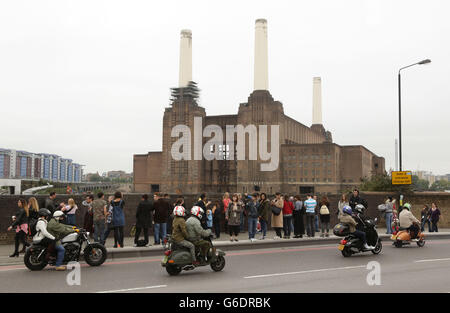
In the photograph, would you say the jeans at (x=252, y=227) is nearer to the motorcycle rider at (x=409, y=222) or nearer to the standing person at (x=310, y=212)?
the standing person at (x=310, y=212)

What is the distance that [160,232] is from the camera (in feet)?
52.5

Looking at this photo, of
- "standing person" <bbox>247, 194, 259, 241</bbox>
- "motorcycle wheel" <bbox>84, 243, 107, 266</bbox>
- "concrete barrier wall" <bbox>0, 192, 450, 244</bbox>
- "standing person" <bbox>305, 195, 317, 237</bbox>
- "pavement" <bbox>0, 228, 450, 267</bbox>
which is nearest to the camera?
"motorcycle wheel" <bbox>84, 243, 107, 266</bbox>

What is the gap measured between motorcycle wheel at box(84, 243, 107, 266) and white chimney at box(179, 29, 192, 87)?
8601 cm

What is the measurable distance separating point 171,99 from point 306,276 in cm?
8868

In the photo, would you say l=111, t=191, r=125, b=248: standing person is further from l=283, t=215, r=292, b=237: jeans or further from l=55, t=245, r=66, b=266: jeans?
l=283, t=215, r=292, b=237: jeans

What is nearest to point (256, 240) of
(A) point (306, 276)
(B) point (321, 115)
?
(A) point (306, 276)

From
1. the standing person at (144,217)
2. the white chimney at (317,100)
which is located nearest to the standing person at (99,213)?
the standing person at (144,217)

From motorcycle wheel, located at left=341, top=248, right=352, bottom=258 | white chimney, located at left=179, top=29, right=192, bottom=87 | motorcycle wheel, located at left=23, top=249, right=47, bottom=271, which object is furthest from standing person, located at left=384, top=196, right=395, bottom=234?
white chimney, located at left=179, top=29, right=192, bottom=87

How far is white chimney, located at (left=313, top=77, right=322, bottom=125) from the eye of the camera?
11962 centimetres

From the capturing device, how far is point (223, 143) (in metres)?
93.6

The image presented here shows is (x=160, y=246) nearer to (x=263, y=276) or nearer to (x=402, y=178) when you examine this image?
(x=263, y=276)

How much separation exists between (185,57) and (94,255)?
292ft

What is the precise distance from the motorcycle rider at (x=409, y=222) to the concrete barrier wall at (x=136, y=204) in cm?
900

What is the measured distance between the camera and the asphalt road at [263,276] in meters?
8.86
